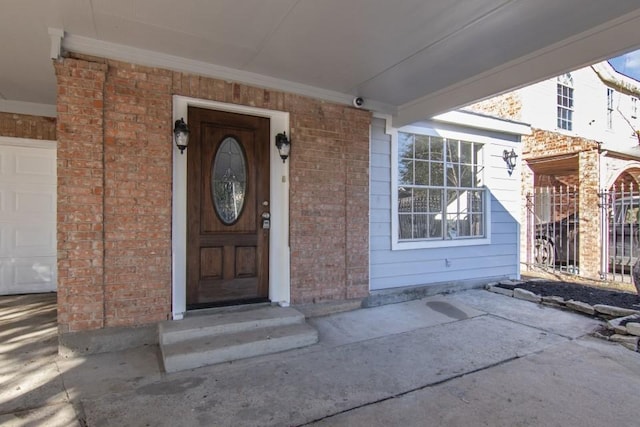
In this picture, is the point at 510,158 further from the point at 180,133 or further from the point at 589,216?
the point at 180,133

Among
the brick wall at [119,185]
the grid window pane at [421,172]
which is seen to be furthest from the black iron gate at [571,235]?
the brick wall at [119,185]

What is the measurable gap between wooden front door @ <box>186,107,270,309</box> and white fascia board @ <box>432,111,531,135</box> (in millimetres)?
2930

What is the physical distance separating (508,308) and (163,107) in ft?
16.4

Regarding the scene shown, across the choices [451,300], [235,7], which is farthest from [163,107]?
[451,300]

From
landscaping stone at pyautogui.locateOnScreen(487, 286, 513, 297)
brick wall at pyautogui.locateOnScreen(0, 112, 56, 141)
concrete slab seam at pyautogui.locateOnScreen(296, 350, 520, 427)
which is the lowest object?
concrete slab seam at pyautogui.locateOnScreen(296, 350, 520, 427)

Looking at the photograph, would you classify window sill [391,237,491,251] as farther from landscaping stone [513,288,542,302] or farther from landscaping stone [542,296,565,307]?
landscaping stone [542,296,565,307]

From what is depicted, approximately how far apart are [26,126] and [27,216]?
1.32m

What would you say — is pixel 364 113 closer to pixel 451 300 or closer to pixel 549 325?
pixel 451 300

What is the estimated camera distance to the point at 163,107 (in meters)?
3.62

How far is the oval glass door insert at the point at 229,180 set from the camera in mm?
3973

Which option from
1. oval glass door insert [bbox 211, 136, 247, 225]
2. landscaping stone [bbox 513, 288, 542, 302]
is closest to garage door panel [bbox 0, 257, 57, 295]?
oval glass door insert [bbox 211, 136, 247, 225]

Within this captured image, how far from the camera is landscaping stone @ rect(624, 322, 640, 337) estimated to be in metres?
3.64

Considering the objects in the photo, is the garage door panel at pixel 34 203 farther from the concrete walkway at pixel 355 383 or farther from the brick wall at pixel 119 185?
the brick wall at pixel 119 185

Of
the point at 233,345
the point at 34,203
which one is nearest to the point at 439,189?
the point at 233,345
